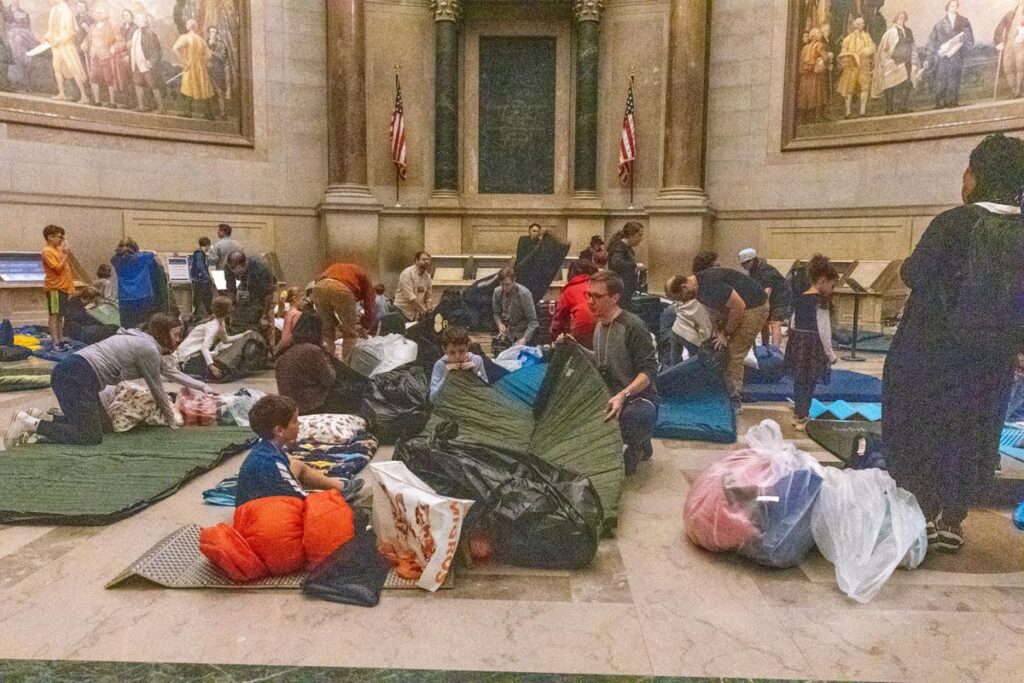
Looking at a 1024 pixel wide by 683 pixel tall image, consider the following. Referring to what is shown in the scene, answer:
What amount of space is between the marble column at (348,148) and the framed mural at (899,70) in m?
7.45

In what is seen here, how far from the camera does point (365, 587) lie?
2.96 metres

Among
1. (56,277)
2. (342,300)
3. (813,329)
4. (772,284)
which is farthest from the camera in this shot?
(56,277)

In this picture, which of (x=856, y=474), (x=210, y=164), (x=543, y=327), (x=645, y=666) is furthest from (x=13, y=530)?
(x=210, y=164)

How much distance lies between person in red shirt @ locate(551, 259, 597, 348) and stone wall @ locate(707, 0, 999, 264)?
25.4 feet

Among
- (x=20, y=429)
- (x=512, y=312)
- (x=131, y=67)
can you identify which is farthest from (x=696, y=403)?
(x=131, y=67)

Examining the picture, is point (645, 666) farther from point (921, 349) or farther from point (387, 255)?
point (387, 255)

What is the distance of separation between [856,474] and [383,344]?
4.23 metres

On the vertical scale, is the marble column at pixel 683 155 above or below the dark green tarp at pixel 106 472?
above

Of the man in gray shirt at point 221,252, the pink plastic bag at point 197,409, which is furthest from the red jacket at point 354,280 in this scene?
the man in gray shirt at point 221,252

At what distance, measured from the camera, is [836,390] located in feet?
23.1

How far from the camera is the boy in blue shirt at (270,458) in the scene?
327 cm

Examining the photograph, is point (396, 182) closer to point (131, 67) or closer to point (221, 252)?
point (221, 252)

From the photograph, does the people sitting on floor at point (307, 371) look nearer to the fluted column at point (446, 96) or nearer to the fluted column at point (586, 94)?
the fluted column at point (446, 96)

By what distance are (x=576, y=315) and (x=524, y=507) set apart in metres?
3.08
